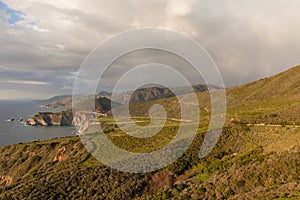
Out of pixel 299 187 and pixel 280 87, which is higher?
pixel 280 87

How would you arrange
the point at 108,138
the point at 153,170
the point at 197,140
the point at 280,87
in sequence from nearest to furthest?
the point at 153,170 → the point at 197,140 → the point at 108,138 → the point at 280,87

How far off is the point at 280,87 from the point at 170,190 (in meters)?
109

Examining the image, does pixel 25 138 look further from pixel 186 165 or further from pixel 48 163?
pixel 186 165

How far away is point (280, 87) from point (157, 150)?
98371mm

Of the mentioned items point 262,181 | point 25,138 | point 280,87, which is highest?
point 280,87

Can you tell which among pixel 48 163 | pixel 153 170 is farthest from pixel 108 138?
pixel 153 170

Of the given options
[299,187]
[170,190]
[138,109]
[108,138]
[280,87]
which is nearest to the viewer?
[299,187]

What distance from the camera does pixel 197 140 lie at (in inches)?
1946

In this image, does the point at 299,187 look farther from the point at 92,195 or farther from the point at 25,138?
the point at 25,138

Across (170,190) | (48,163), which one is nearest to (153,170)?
(170,190)

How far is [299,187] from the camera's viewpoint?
70.2 ft

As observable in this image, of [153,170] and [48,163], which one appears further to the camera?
[48,163]

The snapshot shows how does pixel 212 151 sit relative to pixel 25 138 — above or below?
above

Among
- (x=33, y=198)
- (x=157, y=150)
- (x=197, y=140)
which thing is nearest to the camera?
(x=33, y=198)
